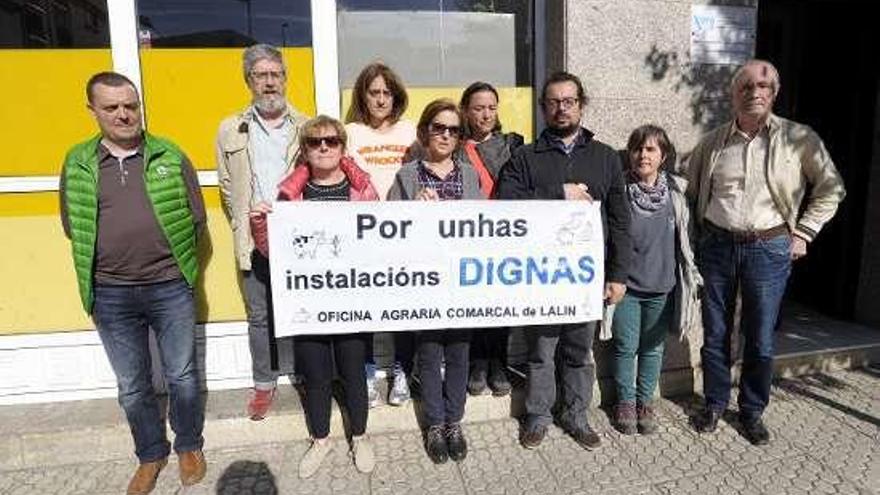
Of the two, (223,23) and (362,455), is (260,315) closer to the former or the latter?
(362,455)

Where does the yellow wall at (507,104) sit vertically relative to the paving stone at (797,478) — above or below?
Answer: above

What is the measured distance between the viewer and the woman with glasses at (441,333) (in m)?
3.08

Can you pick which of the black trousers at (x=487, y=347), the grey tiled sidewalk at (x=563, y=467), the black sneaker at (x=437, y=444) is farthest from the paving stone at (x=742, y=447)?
the black sneaker at (x=437, y=444)

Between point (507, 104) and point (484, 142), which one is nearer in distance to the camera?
point (484, 142)

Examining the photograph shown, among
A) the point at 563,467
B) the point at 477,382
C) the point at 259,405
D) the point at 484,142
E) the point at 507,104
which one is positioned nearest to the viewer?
the point at 563,467

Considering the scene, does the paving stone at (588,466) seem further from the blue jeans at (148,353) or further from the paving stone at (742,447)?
the blue jeans at (148,353)

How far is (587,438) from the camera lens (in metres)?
3.54

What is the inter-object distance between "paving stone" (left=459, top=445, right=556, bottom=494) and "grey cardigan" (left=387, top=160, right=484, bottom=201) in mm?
1433

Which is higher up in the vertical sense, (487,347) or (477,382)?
(487,347)

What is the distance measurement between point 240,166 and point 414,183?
0.95 metres

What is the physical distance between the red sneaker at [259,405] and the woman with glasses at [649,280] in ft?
6.70

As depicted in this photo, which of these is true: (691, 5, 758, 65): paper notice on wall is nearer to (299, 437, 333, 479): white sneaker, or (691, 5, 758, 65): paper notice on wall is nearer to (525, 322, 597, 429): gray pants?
(525, 322, 597, 429): gray pants

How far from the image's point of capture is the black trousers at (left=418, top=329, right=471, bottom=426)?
10.9 ft

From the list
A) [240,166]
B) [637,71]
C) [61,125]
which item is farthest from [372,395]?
[637,71]
